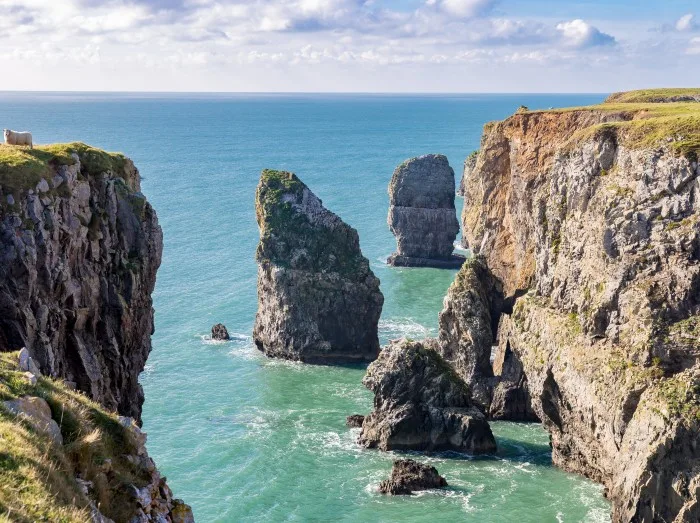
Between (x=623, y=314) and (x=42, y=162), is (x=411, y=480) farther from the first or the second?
(x=42, y=162)

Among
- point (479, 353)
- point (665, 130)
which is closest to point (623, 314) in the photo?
point (665, 130)

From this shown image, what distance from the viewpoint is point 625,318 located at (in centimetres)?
6162

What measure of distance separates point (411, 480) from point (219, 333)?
4380 cm

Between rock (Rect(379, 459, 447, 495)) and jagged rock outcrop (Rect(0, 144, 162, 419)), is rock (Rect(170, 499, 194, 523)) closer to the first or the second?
jagged rock outcrop (Rect(0, 144, 162, 419))

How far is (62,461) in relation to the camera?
22.9m

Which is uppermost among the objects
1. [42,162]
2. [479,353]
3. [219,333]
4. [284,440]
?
[42,162]

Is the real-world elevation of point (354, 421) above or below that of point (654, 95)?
below

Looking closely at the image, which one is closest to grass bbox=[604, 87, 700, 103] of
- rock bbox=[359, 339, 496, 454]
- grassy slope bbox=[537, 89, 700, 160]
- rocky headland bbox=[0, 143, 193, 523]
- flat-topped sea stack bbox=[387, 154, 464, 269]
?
grassy slope bbox=[537, 89, 700, 160]

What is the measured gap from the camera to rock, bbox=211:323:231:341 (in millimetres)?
104625

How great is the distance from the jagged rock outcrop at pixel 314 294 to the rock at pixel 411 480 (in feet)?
108

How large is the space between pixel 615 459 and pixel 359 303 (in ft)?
145

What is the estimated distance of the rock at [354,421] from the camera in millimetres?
79594

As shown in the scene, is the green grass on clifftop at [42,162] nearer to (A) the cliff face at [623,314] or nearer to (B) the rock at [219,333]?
(A) the cliff face at [623,314]

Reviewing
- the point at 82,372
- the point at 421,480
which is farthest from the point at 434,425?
the point at 82,372
